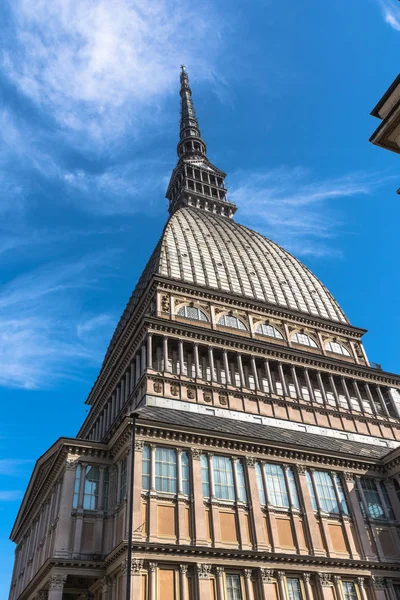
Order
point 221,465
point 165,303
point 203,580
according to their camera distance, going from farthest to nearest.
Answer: point 165,303
point 221,465
point 203,580

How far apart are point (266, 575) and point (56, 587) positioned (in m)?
13.0

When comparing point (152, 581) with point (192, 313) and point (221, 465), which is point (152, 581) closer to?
point (221, 465)

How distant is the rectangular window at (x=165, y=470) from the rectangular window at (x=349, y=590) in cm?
1351

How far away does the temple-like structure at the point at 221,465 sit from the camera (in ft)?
106

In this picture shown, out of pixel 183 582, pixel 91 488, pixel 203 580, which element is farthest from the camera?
pixel 91 488

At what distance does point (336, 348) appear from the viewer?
199ft

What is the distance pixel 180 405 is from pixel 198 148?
6966 centimetres

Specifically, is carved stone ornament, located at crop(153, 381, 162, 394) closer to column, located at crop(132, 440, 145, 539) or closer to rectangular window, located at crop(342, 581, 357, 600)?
column, located at crop(132, 440, 145, 539)

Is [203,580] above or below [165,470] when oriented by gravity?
below

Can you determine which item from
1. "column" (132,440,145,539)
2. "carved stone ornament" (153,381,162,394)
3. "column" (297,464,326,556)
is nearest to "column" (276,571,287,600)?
"column" (297,464,326,556)

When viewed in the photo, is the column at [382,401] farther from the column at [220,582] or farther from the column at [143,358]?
the column at [220,582]

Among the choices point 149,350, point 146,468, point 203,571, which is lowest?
point 203,571

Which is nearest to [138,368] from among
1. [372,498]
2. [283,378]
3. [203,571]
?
[283,378]

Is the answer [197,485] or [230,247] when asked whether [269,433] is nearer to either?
[197,485]
